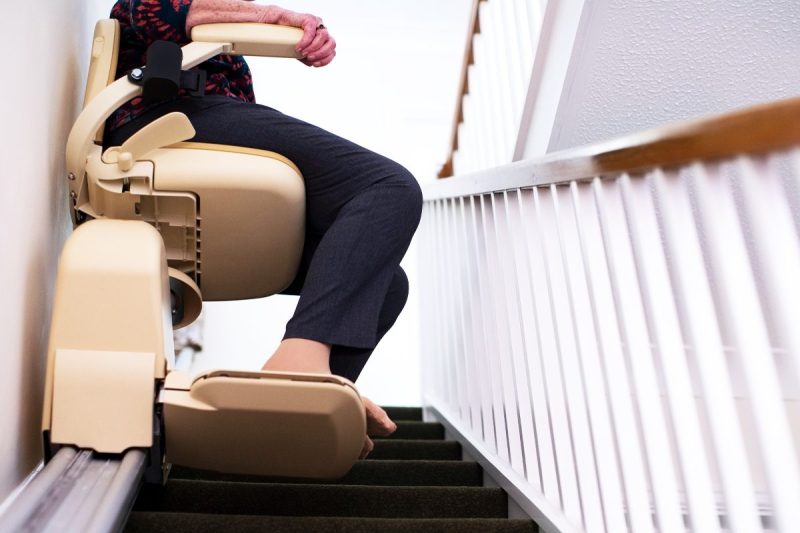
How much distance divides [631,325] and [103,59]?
0.92 meters

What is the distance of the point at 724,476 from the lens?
86 centimetres

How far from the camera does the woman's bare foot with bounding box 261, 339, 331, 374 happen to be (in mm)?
1045

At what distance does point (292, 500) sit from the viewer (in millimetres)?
1320

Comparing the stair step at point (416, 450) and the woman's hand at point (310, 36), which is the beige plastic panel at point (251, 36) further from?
the stair step at point (416, 450)

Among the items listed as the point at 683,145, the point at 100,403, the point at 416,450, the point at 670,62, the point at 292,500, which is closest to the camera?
the point at 683,145

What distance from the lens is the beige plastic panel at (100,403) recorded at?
969 millimetres

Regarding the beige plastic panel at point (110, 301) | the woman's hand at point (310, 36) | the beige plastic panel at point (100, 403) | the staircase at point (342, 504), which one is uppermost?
the woman's hand at point (310, 36)

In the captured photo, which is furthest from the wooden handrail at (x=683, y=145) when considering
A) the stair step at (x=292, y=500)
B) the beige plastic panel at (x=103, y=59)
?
the beige plastic panel at (x=103, y=59)

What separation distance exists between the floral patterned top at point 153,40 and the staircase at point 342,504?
625mm

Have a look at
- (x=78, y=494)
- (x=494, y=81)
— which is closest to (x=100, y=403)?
(x=78, y=494)

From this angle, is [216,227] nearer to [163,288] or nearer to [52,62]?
[163,288]

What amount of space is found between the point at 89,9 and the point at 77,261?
0.81 m

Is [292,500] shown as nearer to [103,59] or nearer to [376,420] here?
[376,420]

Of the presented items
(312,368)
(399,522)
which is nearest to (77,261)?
(312,368)
